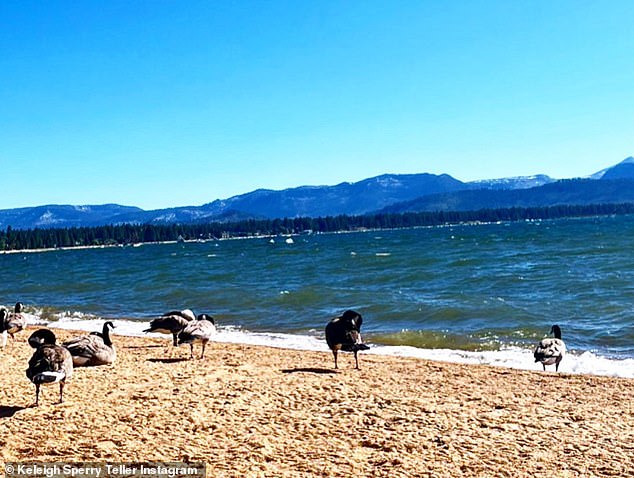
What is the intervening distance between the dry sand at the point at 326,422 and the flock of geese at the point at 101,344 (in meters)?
0.57

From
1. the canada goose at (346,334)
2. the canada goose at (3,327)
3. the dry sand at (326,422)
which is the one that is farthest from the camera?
the canada goose at (3,327)

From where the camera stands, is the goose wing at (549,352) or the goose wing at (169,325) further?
the goose wing at (169,325)

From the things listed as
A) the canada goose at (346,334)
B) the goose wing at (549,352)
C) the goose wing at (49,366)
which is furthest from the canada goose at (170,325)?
the goose wing at (549,352)

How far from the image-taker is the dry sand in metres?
8.55

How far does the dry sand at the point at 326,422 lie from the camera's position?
8555 mm

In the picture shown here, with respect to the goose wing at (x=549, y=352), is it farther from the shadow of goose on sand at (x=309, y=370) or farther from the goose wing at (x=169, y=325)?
the goose wing at (x=169, y=325)

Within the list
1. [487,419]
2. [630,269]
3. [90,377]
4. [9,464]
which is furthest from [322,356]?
[630,269]

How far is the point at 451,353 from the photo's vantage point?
20.2 metres

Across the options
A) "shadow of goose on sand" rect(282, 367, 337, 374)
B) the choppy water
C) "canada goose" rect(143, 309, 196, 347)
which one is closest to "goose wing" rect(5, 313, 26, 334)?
"canada goose" rect(143, 309, 196, 347)

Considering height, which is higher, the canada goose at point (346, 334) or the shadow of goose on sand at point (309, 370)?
the canada goose at point (346, 334)

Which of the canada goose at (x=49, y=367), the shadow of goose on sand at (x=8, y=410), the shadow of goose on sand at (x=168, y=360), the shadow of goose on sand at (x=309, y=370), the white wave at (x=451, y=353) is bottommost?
the white wave at (x=451, y=353)

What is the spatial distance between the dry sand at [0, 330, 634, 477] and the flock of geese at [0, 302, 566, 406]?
567 millimetres

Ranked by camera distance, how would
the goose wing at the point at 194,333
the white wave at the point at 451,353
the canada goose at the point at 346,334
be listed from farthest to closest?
the white wave at the point at 451,353, the goose wing at the point at 194,333, the canada goose at the point at 346,334

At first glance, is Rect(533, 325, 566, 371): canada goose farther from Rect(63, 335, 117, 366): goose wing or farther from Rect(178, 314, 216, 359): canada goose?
Rect(63, 335, 117, 366): goose wing
